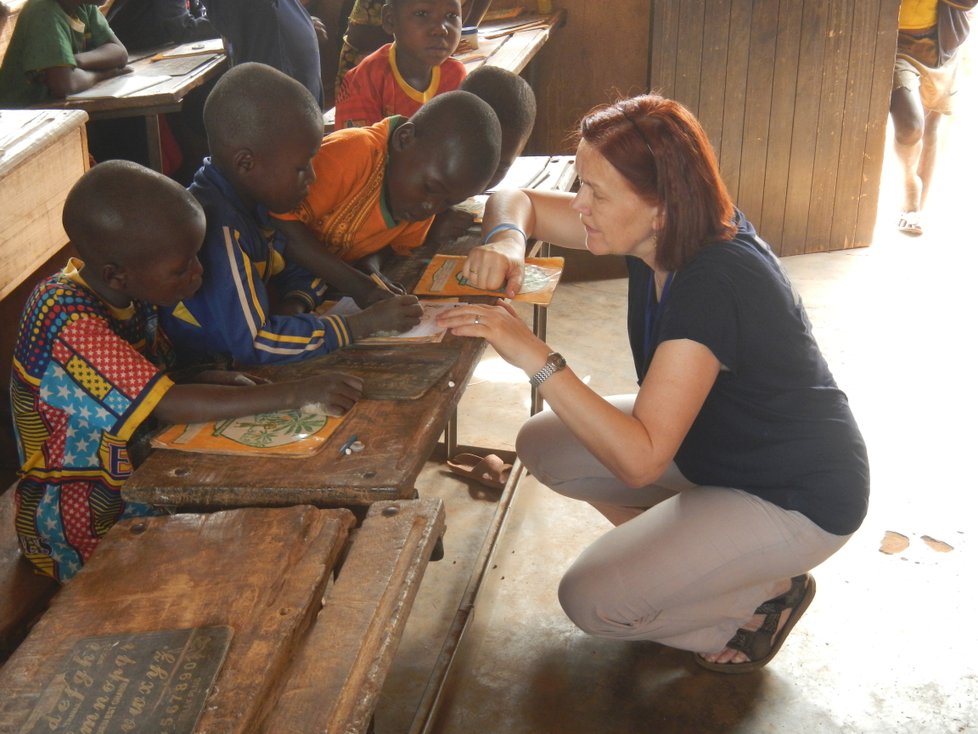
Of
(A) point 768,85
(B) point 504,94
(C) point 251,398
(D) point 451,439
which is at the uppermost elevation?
(B) point 504,94

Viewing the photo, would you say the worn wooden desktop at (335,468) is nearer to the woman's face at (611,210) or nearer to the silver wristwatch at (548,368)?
the silver wristwatch at (548,368)

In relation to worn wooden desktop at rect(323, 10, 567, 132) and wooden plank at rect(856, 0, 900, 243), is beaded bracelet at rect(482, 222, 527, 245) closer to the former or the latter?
worn wooden desktop at rect(323, 10, 567, 132)

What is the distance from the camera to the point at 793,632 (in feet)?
8.63

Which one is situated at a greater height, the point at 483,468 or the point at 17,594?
the point at 17,594

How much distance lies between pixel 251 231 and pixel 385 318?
1.20 ft

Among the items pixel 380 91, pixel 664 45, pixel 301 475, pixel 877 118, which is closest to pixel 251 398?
pixel 301 475

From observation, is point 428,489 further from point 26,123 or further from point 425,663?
point 26,123

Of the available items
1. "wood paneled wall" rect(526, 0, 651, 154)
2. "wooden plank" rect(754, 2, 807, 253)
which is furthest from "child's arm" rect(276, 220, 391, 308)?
"wooden plank" rect(754, 2, 807, 253)

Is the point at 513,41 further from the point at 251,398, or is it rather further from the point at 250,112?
the point at 251,398

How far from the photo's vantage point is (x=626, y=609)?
2248 millimetres

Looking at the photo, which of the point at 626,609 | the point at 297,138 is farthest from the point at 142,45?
the point at 626,609

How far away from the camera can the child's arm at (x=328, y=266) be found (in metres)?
2.36

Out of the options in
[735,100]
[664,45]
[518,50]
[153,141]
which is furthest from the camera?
[735,100]

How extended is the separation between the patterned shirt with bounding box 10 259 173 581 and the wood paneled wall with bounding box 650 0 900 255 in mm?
3923
